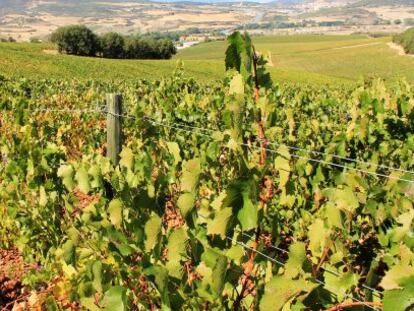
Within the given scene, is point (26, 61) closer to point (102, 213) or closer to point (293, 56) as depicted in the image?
point (102, 213)

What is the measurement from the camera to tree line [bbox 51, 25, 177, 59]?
213 feet

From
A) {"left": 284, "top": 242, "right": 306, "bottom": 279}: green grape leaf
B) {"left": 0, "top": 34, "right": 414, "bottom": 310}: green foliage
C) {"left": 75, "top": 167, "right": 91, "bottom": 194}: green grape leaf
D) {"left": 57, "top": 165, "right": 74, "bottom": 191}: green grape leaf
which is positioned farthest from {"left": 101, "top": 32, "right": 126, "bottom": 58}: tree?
{"left": 284, "top": 242, "right": 306, "bottom": 279}: green grape leaf

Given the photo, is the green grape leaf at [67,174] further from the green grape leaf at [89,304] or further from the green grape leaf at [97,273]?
the green grape leaf at [97,273]

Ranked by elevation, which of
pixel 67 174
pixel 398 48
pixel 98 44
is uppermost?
pixel 67 174

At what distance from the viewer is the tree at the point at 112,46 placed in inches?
2596

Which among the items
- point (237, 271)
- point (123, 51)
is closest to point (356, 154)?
point (237, 271)

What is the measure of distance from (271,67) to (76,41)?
90.4ft

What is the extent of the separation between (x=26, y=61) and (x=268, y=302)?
40.9 meters

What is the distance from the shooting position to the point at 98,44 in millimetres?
66688

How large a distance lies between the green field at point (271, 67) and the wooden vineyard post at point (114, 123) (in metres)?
14.1

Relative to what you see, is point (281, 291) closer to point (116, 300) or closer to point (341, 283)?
point (341, 283)

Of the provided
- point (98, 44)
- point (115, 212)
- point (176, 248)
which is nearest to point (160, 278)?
point (176, 248)

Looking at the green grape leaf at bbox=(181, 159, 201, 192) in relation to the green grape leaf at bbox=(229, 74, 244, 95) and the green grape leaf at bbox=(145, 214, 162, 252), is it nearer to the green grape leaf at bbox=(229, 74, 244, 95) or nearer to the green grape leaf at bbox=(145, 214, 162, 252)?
the green grape leaf at bbox=(145, 214, 162, 252)

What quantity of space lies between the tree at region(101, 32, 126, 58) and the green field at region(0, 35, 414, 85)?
801 cm
